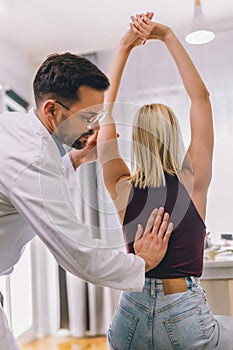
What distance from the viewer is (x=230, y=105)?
255 cm

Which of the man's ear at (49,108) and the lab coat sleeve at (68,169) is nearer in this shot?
the man's ear at (49,108)

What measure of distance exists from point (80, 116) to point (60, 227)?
1.16 ft

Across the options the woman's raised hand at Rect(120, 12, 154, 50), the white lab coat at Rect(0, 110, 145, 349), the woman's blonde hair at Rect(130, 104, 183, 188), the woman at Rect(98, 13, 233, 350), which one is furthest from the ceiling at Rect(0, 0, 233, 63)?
the white lab coat at Rect(0, 110, 145, 349)

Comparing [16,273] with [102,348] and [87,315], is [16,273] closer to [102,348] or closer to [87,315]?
[87,315]

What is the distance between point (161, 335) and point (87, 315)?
175 centimetres

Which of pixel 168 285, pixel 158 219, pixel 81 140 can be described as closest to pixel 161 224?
pixel 158 219

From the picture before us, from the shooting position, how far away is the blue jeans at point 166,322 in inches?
40.4

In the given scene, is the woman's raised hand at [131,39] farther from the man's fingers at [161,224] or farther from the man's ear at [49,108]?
the man's fingers at [161,224]

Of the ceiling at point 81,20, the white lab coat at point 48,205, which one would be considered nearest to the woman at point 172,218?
the white lab coat at point 48,205

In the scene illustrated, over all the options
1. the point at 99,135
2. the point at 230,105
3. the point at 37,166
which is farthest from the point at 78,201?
the point at 37,166

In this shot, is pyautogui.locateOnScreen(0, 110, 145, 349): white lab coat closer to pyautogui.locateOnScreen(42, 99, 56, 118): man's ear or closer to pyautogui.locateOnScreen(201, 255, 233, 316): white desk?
pyautogui.locateOnScreen(42, 99, 56, 118): man's ear

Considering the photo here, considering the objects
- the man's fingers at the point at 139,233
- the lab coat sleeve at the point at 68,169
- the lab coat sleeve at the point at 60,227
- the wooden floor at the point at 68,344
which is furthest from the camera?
the wooden floor at the point at 68,344

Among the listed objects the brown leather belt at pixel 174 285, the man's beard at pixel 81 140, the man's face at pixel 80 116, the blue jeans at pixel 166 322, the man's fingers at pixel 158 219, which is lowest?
the blue jeans at pixel 166 322

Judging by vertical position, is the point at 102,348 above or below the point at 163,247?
below
